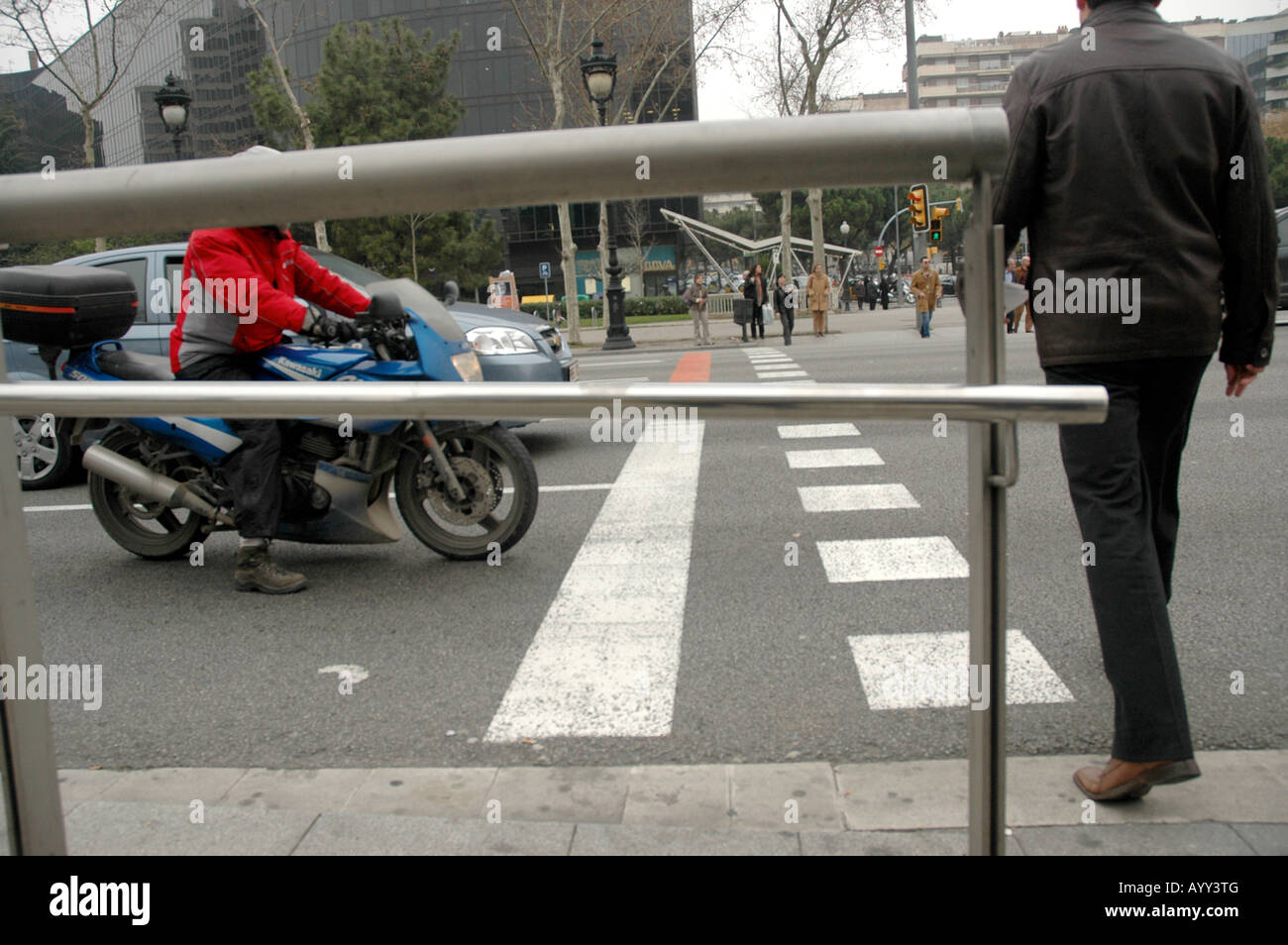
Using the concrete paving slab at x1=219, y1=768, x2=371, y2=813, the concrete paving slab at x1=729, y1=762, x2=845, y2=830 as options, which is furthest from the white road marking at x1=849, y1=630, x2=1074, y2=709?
the concrete paving slab at x1=219, y1=768, x2=371, y2=813

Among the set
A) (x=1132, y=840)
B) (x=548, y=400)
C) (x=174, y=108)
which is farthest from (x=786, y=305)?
(x=548, y=400)

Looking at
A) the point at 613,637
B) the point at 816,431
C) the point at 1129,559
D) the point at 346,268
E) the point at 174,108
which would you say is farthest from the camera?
the point at 174,108

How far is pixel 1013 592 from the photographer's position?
4.56m

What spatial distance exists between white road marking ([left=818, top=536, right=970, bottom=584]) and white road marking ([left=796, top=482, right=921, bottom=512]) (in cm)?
74

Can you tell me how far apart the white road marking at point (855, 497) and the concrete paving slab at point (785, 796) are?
339 centimetres

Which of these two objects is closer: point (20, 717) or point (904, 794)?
point (20, 717)

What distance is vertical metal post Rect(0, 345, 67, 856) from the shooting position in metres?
1.67

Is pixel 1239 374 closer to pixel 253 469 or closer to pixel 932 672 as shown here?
pixel 932 672

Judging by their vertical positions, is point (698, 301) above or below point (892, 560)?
above

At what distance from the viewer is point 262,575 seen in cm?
520

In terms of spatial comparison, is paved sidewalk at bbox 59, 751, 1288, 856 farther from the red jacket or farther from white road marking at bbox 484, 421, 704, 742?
the red jacket

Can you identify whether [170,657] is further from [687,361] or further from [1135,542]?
[687,361]

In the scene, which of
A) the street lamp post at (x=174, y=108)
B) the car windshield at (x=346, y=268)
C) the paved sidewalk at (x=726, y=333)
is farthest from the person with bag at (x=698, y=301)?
the car windshield at (x=346, y=268)

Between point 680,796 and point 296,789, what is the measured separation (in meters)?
1.01
